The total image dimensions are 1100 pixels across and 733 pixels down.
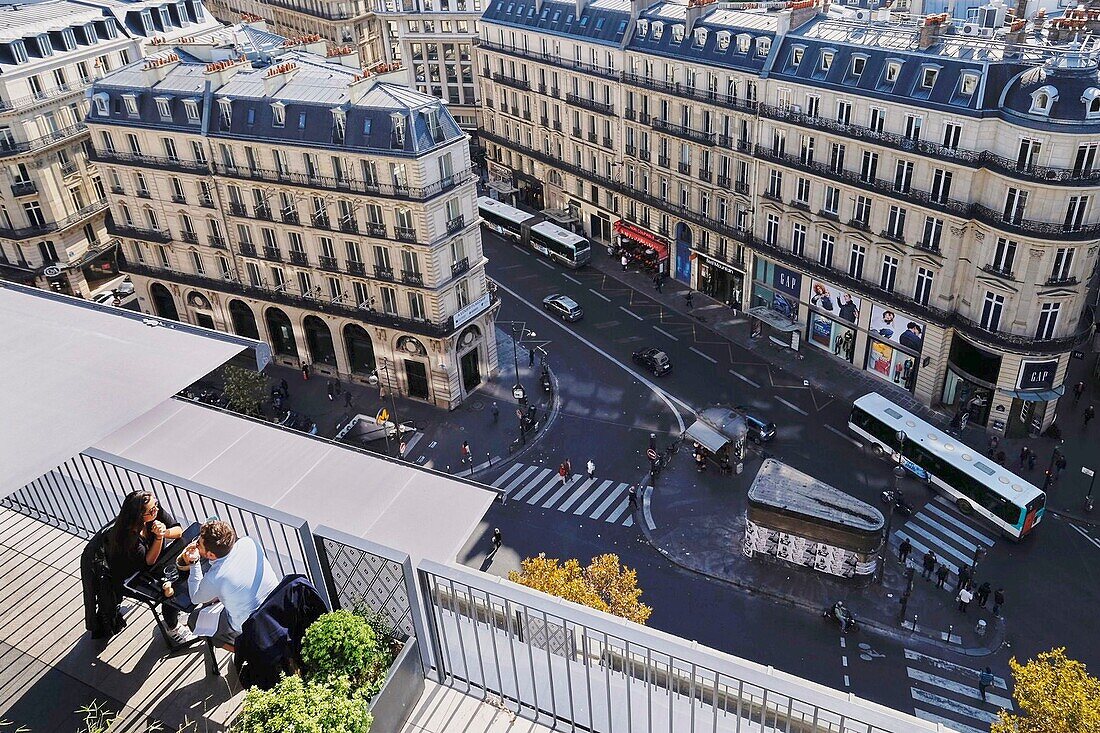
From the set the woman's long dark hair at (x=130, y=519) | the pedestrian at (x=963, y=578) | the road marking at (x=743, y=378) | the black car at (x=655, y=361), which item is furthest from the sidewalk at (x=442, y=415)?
the woman's long dark hair at (x=130, y=519)

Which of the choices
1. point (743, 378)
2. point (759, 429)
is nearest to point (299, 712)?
point (759, 429)

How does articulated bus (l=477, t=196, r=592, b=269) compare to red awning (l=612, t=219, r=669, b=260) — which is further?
articulated bus (l=477, t=196, r=592, b=269)

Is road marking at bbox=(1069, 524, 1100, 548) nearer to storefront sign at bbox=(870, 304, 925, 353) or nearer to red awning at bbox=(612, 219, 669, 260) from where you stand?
storefront sign at bbox=(870, 304, 925, 353)

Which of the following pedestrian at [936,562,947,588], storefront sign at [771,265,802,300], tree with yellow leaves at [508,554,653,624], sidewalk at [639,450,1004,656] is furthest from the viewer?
storefront sign at [771,265,802,300]

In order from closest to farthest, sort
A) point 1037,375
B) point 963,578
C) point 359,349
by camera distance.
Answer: point 963,578 < point 1037,375 < point 359,349

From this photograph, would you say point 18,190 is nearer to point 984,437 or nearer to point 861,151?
point 861,151

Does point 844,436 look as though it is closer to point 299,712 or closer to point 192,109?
point 192,109

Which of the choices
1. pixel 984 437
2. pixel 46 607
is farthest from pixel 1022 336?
pixel 46 607

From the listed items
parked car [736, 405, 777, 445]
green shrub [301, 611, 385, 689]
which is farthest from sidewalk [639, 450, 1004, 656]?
green shrub [301, 611, 385, 689]

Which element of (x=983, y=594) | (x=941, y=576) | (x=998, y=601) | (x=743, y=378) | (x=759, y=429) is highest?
(x=759, y=429)
